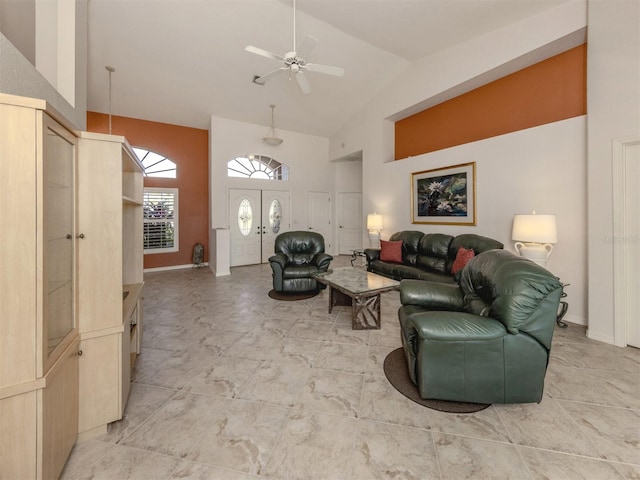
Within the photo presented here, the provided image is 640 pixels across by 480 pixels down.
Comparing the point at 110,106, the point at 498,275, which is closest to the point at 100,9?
the point at 110,106

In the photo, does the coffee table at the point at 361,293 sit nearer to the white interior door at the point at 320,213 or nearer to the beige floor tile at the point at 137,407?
the beige floor tile at the point at 137,407

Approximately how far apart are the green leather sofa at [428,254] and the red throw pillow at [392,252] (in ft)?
0.32

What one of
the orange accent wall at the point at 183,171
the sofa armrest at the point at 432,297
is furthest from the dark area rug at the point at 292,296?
the orange accent wall at the point at 183,171

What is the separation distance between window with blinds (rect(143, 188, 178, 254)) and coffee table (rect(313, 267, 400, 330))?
4748mm

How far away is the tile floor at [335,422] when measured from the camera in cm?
132

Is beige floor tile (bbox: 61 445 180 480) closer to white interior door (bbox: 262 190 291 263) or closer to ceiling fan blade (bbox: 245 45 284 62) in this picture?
ceiling fan blade (bbox: 245 45 284 62)

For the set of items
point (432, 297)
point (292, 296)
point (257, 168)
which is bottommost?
point (292, 296)

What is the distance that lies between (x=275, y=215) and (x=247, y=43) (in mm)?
4018

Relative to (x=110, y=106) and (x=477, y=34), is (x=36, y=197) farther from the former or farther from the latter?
(x=110, y=106)

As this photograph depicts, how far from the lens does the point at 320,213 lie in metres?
8.15

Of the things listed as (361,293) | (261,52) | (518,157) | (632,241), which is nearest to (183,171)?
(261,52)

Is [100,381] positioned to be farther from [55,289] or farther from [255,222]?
[255,222]

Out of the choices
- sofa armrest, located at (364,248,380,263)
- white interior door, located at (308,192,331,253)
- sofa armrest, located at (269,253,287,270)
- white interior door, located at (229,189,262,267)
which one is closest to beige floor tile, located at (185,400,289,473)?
sofa armrest, located at (269,253,287,270)

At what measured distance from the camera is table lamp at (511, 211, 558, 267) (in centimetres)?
294
